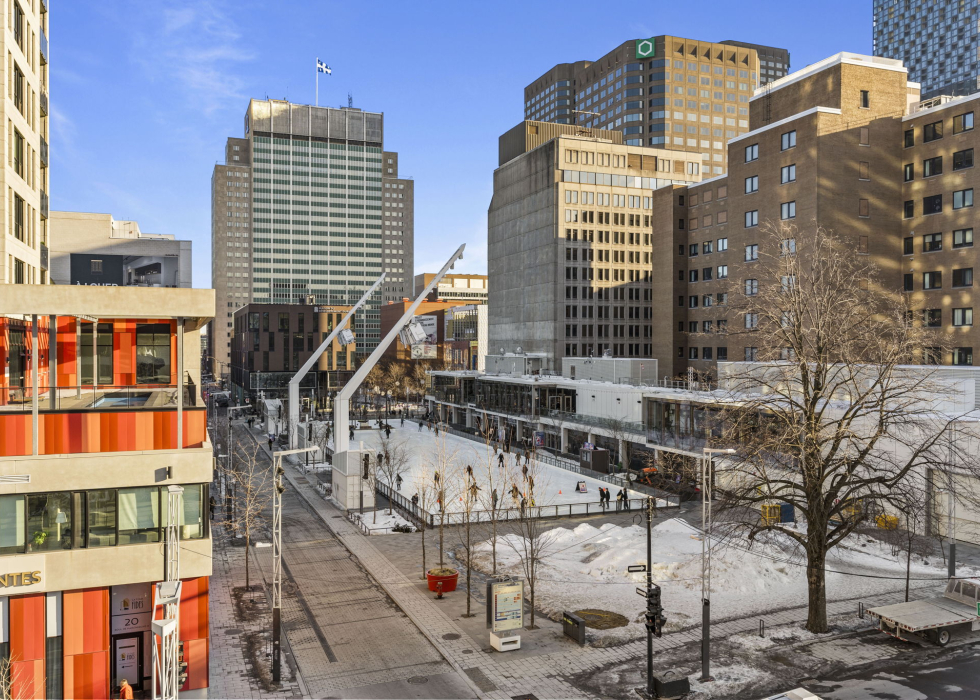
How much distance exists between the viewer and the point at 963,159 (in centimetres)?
5372

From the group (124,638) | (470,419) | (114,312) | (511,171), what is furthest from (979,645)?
(511,171)

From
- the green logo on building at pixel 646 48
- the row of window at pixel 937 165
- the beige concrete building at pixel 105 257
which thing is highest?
the green logo on building at pixel 646 48

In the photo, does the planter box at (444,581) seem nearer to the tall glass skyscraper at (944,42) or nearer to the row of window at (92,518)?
the row of window at (92,518)

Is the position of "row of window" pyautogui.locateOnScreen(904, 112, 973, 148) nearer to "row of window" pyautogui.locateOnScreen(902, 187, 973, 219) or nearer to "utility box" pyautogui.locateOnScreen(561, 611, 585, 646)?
"row of window" pyautogui.locateOnScreen(902, 187, 973, 219)

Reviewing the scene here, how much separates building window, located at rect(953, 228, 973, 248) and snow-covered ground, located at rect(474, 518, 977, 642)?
98.3 ft

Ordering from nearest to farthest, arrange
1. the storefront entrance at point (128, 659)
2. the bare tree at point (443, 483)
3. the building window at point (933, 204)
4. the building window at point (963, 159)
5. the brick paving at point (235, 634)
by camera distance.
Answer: the storefront entrance at point (128, 659) → the brick paving at point (235, 634) → the bare tree at point (443, 483) → the building window at point (963, 159) → the building window at point (933, 204)

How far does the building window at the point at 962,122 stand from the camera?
2079 inches

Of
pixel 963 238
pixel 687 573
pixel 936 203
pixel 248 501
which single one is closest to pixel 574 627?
pixel 687 573

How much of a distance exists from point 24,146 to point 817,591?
4048 centimetres

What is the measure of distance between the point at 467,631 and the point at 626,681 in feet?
21.5

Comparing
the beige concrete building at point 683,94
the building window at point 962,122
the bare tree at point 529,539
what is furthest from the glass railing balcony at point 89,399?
the beige concrete building at point 683,94

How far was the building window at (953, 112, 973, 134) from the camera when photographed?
173 ft

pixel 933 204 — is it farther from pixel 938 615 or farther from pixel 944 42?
pixel 944 42

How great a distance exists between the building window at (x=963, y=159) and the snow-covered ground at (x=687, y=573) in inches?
1311
